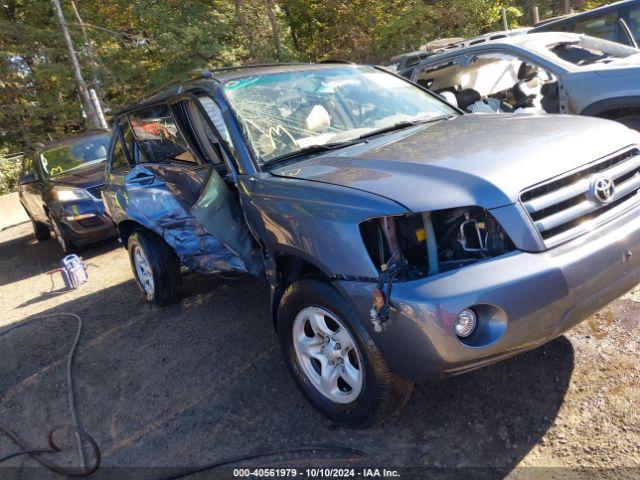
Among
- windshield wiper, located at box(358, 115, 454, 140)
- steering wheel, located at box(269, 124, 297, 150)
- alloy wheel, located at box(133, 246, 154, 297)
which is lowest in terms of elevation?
alloy wheel, located at box(133, 246, 154, 297)

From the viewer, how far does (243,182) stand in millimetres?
3049

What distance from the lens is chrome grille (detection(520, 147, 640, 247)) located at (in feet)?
7.10

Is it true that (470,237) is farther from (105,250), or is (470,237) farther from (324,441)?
(105,250)

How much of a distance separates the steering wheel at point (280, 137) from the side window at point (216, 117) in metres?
0.27

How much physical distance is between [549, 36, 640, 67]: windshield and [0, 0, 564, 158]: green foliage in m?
11.9

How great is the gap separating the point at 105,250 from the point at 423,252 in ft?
21.8

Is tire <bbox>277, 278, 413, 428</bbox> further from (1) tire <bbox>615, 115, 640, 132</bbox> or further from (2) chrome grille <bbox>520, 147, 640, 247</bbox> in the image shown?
(1) tire <bbox>615, 115, 640, 132</bbox>

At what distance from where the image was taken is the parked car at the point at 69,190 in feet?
23.7

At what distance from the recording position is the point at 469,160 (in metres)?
2.40

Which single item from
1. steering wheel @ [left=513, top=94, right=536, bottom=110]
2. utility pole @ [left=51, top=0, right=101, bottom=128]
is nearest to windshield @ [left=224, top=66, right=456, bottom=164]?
steering wheel @ [left=513, top=94, right=536, bottom=110]

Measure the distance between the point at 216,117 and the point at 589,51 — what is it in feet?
14.4

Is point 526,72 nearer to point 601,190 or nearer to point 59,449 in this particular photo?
point 601,190

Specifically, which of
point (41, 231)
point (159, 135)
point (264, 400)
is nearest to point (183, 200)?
point (159, 135)

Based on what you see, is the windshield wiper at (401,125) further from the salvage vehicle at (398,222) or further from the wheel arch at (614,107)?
the wheel arch at (614,107)
